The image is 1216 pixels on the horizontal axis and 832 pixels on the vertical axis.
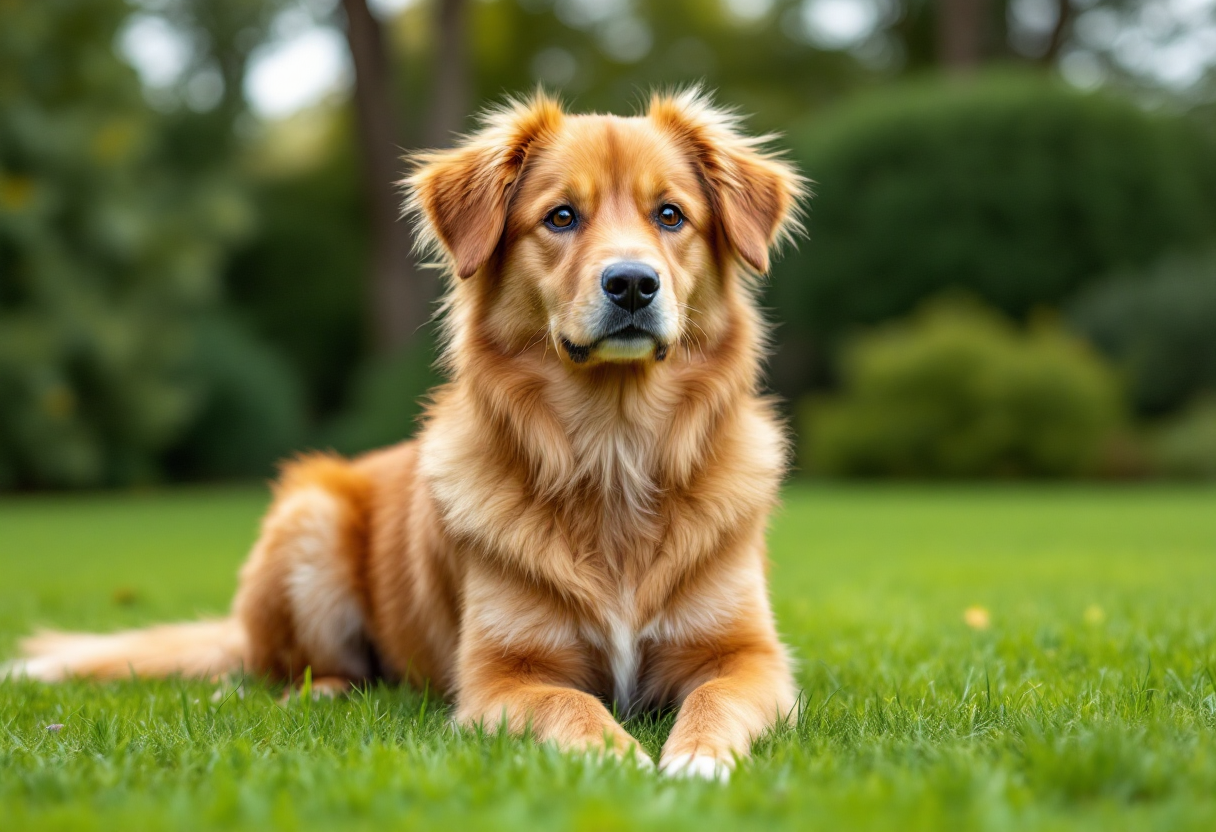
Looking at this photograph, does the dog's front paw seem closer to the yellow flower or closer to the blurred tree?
the yellow flower

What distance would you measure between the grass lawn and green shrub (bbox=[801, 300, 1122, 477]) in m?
10.3

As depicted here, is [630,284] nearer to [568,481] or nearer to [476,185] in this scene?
[568,481]

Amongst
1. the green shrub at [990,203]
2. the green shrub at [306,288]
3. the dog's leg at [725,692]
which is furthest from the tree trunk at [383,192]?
the dog's leg at [725,692]

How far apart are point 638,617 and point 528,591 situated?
335 millimetres

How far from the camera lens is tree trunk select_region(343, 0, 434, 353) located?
61.3ft

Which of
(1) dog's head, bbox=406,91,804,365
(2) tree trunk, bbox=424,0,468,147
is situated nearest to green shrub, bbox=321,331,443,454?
(2) tree trunk, bbox=424,0,468,147

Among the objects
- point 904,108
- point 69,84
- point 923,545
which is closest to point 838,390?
point 904,108

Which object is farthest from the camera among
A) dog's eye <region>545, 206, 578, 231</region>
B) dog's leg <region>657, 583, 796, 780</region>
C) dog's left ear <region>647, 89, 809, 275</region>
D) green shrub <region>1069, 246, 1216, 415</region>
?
green shrub <region>1069, 246, 1216, 415</region>

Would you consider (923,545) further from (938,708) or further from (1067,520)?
(938,708)

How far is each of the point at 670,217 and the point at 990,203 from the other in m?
16.3

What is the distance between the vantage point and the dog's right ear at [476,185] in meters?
3.81

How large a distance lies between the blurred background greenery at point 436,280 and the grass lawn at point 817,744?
10895 mm

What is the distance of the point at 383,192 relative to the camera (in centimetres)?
1977

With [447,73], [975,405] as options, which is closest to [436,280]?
[447,73]
